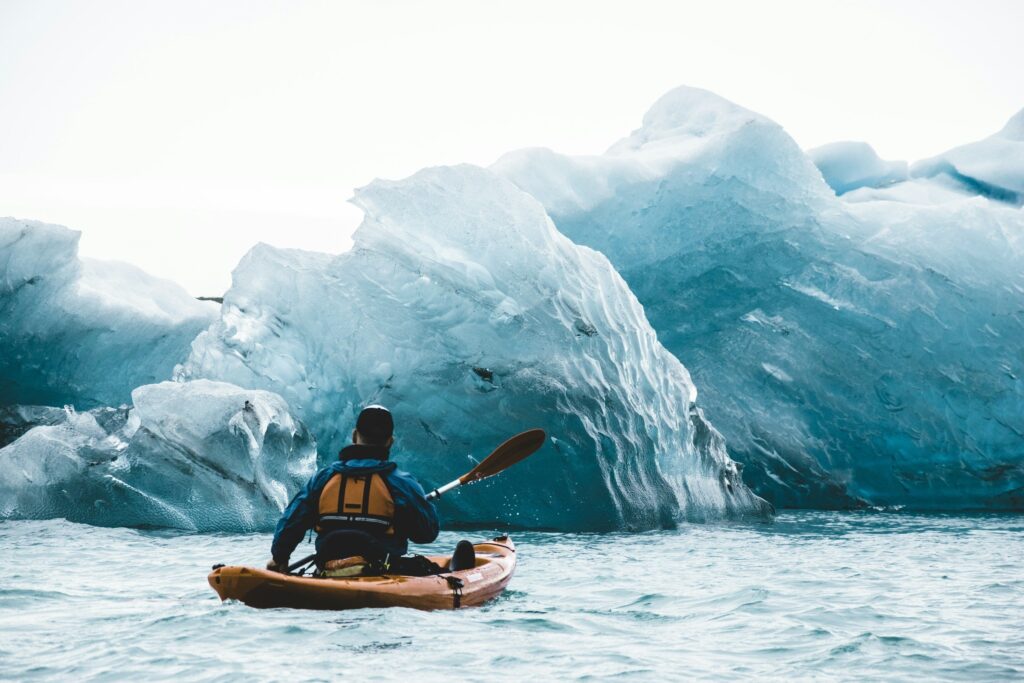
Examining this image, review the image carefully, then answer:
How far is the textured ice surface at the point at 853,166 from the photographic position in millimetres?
19578

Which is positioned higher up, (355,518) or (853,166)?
(853,166)

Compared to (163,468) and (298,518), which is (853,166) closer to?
(163,468)

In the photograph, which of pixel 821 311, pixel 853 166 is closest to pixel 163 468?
pixel 821 311

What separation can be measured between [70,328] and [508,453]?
730cm

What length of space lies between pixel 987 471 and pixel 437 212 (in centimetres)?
896

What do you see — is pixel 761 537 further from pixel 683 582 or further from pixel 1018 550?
pixel 683 582

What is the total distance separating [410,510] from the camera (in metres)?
5.43

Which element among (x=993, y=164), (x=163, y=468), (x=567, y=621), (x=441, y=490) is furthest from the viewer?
(x=993, y=164)

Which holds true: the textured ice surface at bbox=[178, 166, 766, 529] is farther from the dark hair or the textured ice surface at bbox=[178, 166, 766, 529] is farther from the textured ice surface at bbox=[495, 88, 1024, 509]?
the dark hair

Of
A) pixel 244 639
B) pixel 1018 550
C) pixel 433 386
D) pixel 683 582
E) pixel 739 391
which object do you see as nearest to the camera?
pixel 244 639

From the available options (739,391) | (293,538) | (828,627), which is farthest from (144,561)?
(739,391)

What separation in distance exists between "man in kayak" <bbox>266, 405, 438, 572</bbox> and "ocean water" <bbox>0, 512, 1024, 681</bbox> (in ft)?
1.23

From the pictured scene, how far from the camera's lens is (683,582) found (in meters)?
7.13

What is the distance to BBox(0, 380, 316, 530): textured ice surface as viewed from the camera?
1043 centimetres
